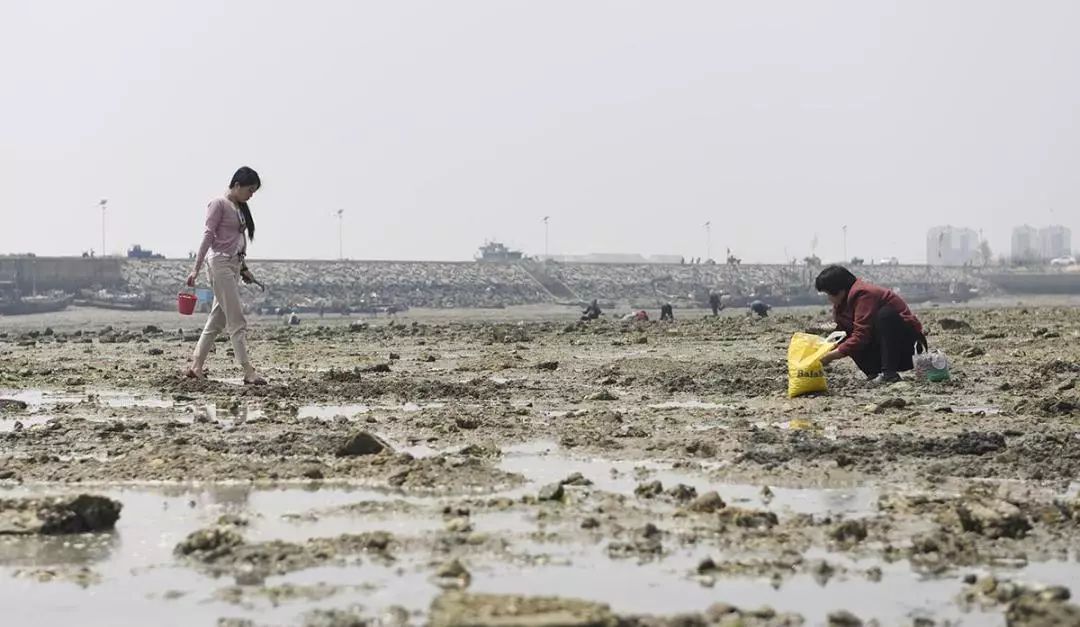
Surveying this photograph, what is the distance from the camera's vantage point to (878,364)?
37.3ft

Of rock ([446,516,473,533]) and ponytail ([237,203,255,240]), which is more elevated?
ponytail ([237,203,255,240])

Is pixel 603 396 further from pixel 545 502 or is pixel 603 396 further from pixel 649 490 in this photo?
pixel 545 502

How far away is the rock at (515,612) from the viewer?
12.0 feet

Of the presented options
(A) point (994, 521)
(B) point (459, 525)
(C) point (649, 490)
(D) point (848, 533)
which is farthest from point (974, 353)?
(B) point (459, 525)

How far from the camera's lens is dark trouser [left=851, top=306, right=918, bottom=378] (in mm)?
11133

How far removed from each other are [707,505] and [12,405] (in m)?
6.13

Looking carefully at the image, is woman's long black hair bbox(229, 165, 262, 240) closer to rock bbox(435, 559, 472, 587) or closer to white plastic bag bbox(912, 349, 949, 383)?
white plastic bag bbox(912, 349, 949, 383)

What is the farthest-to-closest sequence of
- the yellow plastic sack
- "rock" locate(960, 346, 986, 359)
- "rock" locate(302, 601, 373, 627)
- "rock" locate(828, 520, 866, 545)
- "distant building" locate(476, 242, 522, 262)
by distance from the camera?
"distant building" locate(476, 242, 522, 262) < "rock" locate(960, 346, 986, 359) < the yellow plastic sack < "rock" locate(828, 520, 866, 545) < "rock" locate(302, 601, 373, 627)

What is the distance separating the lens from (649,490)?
6.18 m

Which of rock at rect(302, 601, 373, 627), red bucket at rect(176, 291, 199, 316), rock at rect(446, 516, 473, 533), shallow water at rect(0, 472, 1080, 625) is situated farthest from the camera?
red bucket at rect(176, 291, 199, 316)

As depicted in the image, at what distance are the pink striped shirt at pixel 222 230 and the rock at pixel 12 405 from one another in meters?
2.07

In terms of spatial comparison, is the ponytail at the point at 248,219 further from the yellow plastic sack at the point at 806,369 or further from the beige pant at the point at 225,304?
the yellow plastic sack at the point at 806,369

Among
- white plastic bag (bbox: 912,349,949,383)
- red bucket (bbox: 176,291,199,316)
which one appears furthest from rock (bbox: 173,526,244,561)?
red bucket (bbox: 176,291,199,316)

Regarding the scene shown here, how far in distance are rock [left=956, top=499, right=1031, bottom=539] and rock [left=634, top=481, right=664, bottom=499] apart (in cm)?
126
